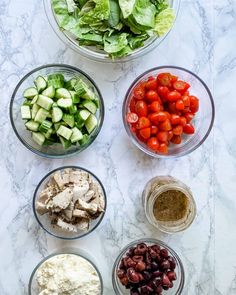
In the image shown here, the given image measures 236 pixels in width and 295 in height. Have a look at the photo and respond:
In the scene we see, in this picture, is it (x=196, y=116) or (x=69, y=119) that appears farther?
(x=196, y=116)

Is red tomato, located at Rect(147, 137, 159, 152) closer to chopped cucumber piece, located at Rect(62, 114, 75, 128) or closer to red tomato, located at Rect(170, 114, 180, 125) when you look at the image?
red tomato, located at Rect(170, 114, 180, 125)

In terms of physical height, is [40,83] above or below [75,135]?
above

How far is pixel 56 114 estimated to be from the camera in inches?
69.4

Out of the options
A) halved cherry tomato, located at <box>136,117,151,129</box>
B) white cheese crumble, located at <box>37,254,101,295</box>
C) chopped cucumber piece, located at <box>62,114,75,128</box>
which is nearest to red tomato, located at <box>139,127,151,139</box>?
halved cherry tomato, located at <box>136,117,151,129</box>

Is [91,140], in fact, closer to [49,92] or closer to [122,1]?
[49,92]

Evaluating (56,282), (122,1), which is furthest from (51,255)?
(122,1)

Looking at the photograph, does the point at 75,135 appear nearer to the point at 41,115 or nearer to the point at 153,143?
the point at 41,115

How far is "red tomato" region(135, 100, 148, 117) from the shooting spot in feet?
6.03

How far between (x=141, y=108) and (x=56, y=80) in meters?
0.29

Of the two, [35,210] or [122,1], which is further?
[35,210]

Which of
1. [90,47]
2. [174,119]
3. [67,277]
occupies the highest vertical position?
[90,47]

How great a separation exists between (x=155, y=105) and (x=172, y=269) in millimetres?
543

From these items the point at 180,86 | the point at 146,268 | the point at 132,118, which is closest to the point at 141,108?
the point at 132,118

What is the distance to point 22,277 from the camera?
195 centimetres
